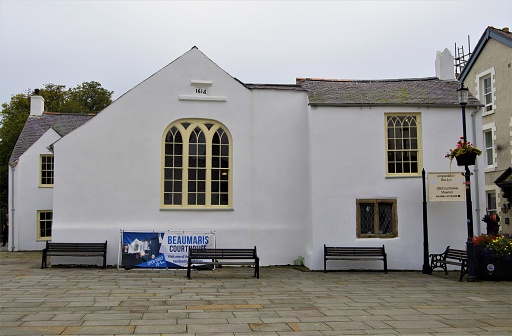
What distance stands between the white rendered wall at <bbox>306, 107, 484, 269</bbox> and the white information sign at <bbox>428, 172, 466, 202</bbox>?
61 cm

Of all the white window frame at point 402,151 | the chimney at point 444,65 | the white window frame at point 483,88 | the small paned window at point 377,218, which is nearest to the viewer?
the small paned window at point 377,218

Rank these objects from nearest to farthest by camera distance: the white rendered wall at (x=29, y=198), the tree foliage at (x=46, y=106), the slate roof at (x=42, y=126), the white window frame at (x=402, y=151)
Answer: the white window frame at (x=402, y=151) < the white rendered wall at (x=29, y=198) < the slate roof at (x=42, y=126) < the tree foliage at (x=46, y=106)

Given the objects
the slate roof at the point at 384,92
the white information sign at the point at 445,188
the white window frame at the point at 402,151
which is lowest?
the white information sign at the point at 445,188

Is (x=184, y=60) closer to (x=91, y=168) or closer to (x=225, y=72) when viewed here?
(x=225, y=72)

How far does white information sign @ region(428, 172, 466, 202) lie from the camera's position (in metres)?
17.1

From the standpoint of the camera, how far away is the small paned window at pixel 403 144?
18.0 meters

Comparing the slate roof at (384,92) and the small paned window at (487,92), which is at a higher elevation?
the small paned window at (487,92)

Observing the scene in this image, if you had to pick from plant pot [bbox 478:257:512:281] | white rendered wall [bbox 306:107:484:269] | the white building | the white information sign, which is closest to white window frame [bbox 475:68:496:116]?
the white building

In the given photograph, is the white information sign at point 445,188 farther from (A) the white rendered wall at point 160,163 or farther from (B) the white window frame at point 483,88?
(B) the white window frame at point 483,88

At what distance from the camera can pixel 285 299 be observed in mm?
11609

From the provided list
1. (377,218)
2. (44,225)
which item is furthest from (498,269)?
(44,225)

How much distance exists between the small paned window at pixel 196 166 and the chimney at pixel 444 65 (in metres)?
9.07

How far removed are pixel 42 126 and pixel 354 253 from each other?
20228 mm

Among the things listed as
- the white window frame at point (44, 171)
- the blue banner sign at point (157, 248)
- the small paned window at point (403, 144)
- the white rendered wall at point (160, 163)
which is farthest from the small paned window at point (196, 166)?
the white window frame at point (44, 171)
